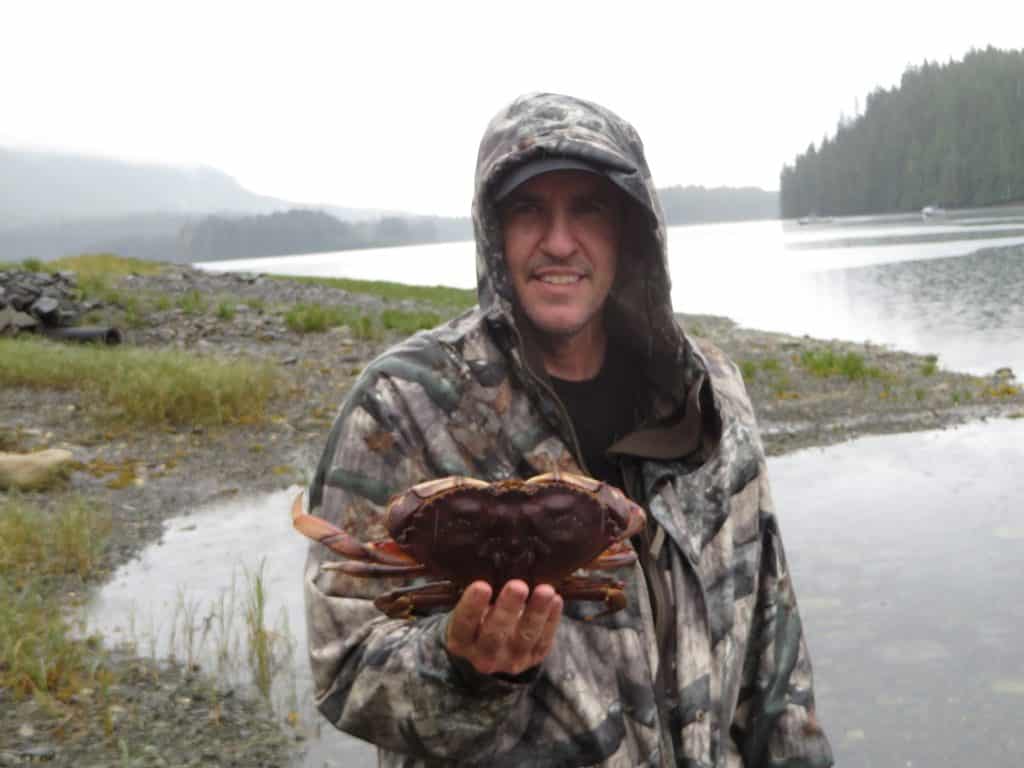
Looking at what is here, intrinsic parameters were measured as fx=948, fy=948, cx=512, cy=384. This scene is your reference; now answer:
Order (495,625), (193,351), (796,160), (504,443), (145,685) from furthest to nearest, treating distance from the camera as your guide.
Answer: (796,160)
(193,351)
(145,685)
(504,443)
(495,625)

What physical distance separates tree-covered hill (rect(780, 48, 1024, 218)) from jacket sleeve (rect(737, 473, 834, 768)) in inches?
5772

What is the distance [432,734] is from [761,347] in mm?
20880

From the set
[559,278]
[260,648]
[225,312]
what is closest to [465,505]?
[559,278]

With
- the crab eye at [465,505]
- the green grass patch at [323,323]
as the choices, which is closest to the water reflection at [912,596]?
the crab eye at [465,505]

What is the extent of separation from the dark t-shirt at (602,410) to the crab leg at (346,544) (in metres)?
0.75

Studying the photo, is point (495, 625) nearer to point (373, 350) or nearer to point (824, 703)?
point (824, 703)

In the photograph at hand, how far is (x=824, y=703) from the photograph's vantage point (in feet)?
21.0

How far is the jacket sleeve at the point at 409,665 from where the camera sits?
7.64 feet

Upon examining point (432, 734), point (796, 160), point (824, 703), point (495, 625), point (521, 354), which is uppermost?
point (796, 160)

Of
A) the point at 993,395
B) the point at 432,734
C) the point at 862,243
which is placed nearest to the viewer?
the point at 432,734

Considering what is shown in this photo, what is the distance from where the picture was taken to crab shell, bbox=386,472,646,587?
2.12 meters

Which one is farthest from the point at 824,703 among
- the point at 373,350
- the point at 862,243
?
the point at 862,243

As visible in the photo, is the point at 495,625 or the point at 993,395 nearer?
the point at 495,625

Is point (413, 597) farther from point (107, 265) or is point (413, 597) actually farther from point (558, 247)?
point (107, 265)
